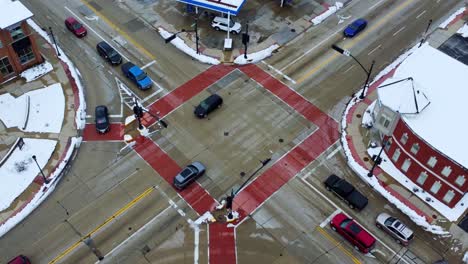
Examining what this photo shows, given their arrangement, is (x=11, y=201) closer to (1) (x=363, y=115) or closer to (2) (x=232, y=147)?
(2) (x=232, y=147)

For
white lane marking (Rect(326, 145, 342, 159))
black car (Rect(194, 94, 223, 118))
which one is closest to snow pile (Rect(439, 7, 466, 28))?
white lane marking (Rect(326, 145, 342, 159))

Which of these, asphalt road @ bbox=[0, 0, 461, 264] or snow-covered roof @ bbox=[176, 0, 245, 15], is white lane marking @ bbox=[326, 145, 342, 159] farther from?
snow-covered roof @ bbox=[176, 0, 245, 15]

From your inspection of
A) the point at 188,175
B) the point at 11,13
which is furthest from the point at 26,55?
the point at 188,175

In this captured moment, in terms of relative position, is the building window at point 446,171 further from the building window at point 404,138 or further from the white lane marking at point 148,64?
the white lane marking at point 148,64

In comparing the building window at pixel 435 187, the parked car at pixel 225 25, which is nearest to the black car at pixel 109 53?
the parked car at pixel 225 25

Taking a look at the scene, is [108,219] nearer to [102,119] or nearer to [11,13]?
[102,119]
